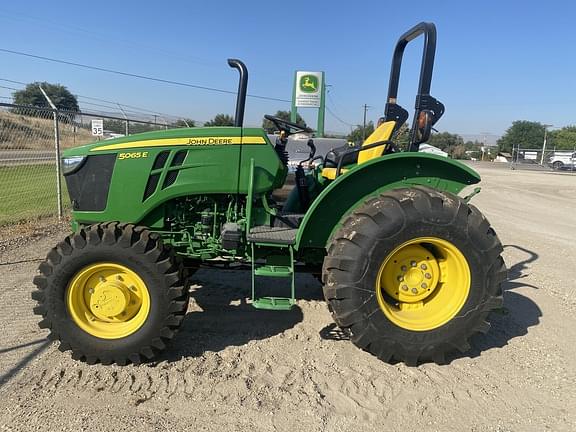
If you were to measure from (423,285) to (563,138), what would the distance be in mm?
72189

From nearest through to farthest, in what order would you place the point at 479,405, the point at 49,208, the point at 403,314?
the point at 479,405 < the point at 403,314 < the point at 49,208

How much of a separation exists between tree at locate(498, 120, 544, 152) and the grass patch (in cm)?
6804

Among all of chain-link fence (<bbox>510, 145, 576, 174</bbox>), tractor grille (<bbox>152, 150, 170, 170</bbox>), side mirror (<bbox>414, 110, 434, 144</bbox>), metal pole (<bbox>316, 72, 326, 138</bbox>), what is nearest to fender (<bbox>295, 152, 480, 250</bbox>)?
side mirror (<bbox>414, 110, 434, 144</bbox>)

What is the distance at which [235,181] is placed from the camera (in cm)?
338

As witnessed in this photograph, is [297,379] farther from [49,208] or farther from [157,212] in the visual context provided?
[49,208]

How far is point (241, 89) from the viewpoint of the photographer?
136 inches

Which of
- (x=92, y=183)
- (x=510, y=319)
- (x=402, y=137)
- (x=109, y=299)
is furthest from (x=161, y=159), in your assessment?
(x=510, y=319)

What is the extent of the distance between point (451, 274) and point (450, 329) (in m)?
0.39

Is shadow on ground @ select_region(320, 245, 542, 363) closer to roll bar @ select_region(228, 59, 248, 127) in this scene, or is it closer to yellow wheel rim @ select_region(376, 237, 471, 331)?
yellow wheel rim @ select_region(376, 237, 471, 331)

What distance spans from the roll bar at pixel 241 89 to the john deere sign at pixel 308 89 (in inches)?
613

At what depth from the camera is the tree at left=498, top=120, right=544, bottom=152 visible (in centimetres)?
7037

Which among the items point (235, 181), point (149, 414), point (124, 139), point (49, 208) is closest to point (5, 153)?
point (49, 208)

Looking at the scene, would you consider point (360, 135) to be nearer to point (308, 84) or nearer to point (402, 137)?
point (308, 84)

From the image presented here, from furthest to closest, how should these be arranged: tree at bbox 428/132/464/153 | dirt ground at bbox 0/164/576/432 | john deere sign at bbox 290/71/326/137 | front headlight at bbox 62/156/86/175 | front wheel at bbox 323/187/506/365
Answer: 1. tree at bbox 428/132/464/153
2. john deere sign at bbox 290/71/326/137
3. front headlight at bbox 62/156/86/175
4. front wheel at bbox 323/187/506/365
5. dirt ground at bbox 0/164/576/432
